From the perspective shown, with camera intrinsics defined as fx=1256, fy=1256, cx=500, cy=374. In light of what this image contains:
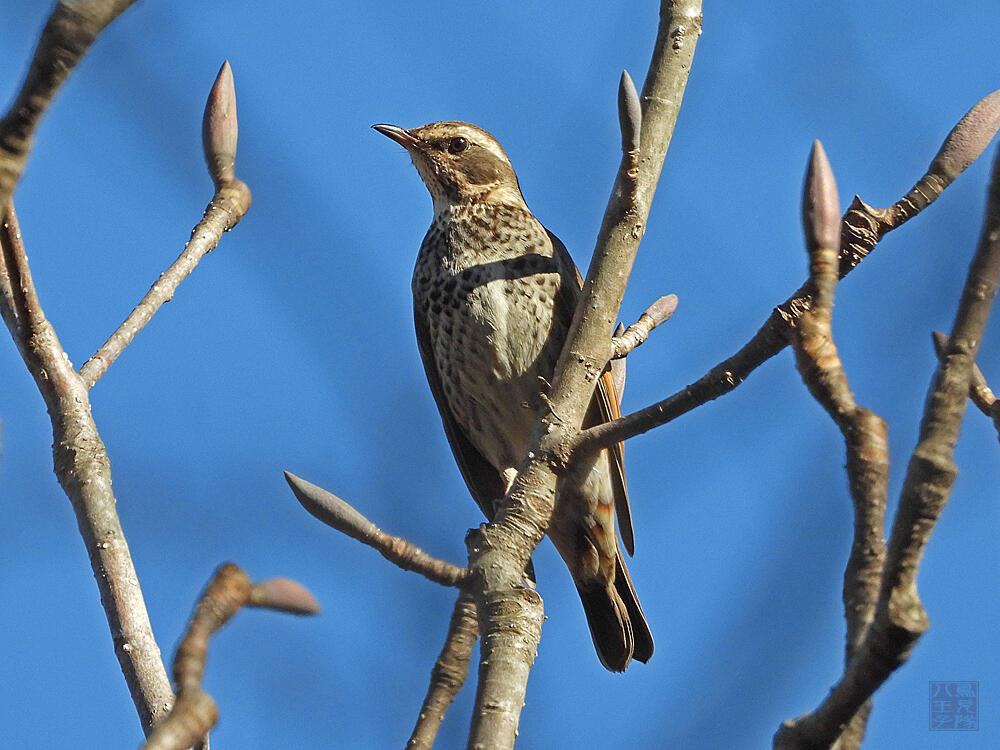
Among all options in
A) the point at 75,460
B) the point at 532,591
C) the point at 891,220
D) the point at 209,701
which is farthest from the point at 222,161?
the point at 209,701

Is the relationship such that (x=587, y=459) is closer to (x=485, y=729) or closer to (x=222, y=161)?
(x=485, y=729)

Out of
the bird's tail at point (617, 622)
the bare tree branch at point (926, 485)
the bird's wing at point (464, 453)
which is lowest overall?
the bare tree branch at point (926, 485)

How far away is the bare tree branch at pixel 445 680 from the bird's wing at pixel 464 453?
9.69ft

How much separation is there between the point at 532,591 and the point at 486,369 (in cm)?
269

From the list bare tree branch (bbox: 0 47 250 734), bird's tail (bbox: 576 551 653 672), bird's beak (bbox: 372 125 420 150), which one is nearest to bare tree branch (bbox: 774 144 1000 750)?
bare tree branch (bbox: 0 47 250 734)

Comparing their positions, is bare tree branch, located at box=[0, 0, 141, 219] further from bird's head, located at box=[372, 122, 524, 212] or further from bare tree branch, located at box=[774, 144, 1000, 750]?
bird's head, located at box=[372, 122, 524, 212]

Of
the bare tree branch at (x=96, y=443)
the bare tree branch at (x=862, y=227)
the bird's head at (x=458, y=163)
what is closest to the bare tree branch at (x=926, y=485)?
the bare tree branch at (x=862, y=227)

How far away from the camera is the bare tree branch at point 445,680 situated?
1.98m

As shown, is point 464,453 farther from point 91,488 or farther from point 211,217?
point 91,488

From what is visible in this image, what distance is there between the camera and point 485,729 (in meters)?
1.90

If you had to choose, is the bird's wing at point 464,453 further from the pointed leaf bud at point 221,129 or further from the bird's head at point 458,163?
the pointed leaf bud at point 221,129

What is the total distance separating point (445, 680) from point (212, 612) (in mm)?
682

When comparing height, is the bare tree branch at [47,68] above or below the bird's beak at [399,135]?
below

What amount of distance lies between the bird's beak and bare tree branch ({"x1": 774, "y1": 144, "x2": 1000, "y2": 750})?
172 inches
